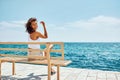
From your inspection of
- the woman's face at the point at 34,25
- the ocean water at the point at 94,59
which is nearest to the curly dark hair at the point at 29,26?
the woman's face at the point at 34,25

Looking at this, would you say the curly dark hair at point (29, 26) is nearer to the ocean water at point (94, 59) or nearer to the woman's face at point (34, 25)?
the woman's face at point (34, 25)

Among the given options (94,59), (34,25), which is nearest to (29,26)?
(34,25)

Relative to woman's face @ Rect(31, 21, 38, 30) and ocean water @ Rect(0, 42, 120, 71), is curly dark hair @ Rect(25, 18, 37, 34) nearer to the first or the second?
woman's face @ Rect(31, 21, 38, 30)

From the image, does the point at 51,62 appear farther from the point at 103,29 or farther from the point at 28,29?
the point at 103,29

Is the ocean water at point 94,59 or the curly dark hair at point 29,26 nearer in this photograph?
the curly dark hair at point 29,26

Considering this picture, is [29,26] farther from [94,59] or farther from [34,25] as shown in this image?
[94,59]

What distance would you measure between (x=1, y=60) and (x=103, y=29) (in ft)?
236

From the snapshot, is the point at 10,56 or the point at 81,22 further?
the point at 81,22

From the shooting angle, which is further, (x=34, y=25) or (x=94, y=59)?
(x=94, y=59)

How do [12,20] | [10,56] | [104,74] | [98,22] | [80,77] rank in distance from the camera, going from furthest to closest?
1. [98,22]
2. [12,20]
3. [104,74]
4. [80,77]
5. [10,56]

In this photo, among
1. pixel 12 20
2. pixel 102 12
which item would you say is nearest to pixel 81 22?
pixel 102 12

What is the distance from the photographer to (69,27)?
76.8 m

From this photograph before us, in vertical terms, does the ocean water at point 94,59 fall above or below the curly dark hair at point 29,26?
below

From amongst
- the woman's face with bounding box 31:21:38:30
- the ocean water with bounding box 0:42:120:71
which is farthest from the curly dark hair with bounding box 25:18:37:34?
the ocean water with bounding box 0:42:120:71
